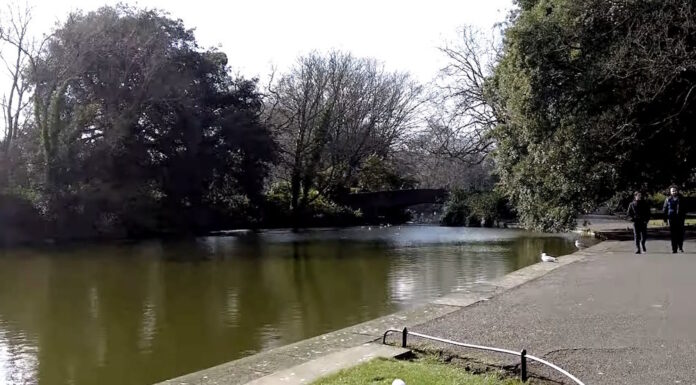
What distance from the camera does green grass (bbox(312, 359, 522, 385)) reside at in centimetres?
552

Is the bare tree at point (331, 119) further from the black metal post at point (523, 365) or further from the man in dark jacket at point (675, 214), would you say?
the black metal post at point (523, 365)

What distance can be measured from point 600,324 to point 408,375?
10.8ft

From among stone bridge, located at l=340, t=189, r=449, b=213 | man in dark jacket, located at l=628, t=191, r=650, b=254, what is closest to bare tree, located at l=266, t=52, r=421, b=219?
stone bridge, located at l=340, t=189, r=449, b=213

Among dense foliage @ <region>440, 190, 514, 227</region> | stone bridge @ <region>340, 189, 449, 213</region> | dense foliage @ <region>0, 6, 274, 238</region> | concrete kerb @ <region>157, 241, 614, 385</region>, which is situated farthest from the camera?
stone bridge @ <region>340, 189, 449, 213</region>

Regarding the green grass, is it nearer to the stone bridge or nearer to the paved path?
the paved path

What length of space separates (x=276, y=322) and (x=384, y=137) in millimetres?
41878

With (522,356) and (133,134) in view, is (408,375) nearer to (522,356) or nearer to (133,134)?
(522,356)

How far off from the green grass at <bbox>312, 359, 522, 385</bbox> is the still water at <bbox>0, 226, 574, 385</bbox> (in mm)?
3733

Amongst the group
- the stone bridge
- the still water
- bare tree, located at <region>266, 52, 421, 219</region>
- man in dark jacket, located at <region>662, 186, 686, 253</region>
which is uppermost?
bare tree, located at <region>266, 52, 421, 219</region>

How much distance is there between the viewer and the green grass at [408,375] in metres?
5.52

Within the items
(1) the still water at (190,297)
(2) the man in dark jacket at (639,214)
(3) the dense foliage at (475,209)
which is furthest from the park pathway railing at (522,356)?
(3) the dense foliage at (475,209)

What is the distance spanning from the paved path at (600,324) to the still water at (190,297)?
3.10 m

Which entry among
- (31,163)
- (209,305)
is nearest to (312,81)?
(31,163)

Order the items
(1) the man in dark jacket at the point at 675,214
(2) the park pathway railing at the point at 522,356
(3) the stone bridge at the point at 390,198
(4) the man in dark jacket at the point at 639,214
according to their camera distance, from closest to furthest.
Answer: (2) the park pathway railing at the point at 522,356
(1) the man in dark jacket at the point at 675,214
(4) the man in dark jacket at the point at 639,214
(3) the stone bridge at the point at 390,198
